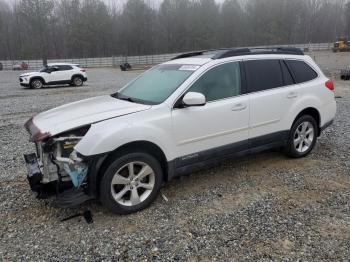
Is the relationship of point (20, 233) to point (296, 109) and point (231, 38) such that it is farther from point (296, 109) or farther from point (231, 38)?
point (231, 38)

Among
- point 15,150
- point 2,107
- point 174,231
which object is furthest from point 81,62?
point 174,231

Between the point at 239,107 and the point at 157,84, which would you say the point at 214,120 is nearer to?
the point at 239,107

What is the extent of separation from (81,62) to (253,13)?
55.6m

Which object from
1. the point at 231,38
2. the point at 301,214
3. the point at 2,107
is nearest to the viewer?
the point at 301,214

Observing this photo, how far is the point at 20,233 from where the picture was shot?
135 inches

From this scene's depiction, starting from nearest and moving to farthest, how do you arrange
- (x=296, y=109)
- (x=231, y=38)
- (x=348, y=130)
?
(x=296, y=109)
(x=348, y=130)
(x=231, y=38)

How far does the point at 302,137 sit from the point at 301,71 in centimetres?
105

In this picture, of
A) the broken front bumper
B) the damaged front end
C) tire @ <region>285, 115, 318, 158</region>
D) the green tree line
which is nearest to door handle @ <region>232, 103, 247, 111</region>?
tire @ <region>285, 115, 318, 158</region>

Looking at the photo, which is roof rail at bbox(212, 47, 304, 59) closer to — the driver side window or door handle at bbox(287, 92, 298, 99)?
the driver side window

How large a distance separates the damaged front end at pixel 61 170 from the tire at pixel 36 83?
16.8 m

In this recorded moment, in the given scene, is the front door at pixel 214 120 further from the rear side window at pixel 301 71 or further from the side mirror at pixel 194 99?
the rear side window at pixel 301 71

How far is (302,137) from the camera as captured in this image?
17.3 feet

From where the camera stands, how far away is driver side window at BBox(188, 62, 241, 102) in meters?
4.15

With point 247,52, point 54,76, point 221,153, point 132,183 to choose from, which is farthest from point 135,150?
point 54,76
